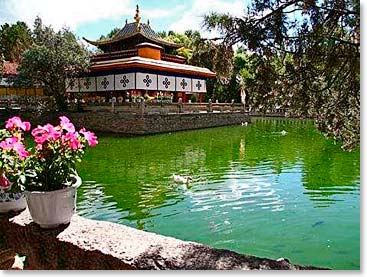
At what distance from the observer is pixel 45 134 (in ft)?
4.68

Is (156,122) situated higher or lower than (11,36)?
lower

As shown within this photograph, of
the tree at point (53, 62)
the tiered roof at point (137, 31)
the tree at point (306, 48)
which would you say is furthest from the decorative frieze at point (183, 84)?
the tree at point (306, 48)

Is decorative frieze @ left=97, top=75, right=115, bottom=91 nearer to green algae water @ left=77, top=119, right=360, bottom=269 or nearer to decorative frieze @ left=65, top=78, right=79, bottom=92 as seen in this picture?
decorative frieze @ left=65, top=78, right=79, bottom=92

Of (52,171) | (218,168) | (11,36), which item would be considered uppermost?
(11,36)

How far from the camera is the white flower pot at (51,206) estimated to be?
1404 mm

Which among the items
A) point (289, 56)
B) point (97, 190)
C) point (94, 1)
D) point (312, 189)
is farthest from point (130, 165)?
point (289, 56)

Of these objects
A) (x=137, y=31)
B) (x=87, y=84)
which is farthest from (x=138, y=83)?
(x=137, y=31)

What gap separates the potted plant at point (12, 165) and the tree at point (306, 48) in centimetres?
86

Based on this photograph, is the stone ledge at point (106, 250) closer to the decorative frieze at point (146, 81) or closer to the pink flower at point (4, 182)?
the pink flower at point (4, 182)

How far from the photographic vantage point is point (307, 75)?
1764 millimetres

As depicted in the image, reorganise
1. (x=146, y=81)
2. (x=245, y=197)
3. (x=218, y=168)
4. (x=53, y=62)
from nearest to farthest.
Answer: (x=245, y=197), (x=218, y=168), (x=53, y=62), (x=146, y=81)

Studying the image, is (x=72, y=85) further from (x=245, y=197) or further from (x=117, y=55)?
(x=245, y=197)

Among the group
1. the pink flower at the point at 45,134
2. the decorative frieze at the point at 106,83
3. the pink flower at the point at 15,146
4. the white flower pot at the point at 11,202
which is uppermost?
the decorative frieze at the point at 106,83

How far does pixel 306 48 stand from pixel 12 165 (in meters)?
1.22
